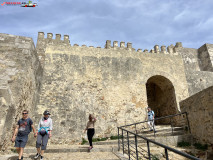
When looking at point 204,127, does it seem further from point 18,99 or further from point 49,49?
point 49,49

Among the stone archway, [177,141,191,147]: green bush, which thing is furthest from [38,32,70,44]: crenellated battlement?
[177,141,191,147]: green bush

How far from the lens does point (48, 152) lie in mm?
4965

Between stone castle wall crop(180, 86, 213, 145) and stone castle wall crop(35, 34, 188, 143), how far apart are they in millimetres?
2766

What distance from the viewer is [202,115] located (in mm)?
6520

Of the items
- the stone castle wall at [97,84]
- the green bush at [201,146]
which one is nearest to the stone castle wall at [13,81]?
the stone castle wall at [97,84]

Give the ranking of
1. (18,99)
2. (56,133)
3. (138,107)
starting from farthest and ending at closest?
(138,107), (56,133), (18,99)

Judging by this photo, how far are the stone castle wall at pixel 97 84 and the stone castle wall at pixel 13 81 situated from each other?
178 centimetres

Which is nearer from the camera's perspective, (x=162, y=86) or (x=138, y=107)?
(x=138, y=107)

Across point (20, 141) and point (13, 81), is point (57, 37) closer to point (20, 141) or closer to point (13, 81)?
point (13, 81)

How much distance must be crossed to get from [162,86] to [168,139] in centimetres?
534

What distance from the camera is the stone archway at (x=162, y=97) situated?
415 inches

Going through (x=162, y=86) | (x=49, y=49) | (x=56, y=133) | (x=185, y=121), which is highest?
(x=49, y=49)

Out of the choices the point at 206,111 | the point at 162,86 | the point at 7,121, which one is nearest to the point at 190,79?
the point at 162,86

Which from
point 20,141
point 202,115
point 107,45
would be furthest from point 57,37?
point 202,115
